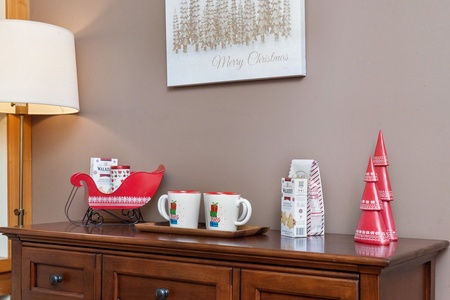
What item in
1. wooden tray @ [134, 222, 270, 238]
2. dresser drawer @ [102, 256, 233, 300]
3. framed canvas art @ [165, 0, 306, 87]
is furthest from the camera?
framed canvas art @ [165, 0, 306, 87]

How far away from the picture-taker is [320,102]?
1644 mm

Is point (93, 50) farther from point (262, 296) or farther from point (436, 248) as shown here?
point (436, 248)

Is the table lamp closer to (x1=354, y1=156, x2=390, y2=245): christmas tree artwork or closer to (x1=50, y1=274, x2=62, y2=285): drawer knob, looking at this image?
A: (x1=50, y1=274, x2=62, y2=285): drawer knob

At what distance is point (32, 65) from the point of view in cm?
186

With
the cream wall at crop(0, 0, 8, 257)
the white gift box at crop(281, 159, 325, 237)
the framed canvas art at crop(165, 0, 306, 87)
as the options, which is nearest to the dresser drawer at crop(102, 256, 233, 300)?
the white gift box at crop(281, 159, 325, 237)

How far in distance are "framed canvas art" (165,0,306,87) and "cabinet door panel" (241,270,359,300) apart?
0.64 metres

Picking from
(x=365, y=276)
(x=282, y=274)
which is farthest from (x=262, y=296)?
(x=365, y=276)

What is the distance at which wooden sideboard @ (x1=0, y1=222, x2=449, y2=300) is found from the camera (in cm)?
117

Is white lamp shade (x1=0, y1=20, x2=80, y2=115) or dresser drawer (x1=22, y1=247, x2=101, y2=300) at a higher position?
white lamp shade (x1=0, y1=20, x2=80, y2=115)

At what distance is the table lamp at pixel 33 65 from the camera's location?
1.84m

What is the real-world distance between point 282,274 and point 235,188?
0.57 meters

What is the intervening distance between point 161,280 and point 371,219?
1.73 feet

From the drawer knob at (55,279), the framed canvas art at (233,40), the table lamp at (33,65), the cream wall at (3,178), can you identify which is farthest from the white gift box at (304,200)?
the cream wall at (3,178)

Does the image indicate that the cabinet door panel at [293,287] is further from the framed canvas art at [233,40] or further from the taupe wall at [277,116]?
the framed canvas art at [233,40]
